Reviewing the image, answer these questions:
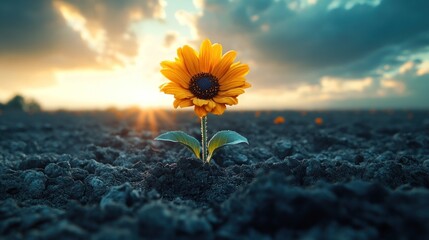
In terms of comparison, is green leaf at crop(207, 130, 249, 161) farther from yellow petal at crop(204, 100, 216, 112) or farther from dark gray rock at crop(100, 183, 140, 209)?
dark gray rock at crop(100, 183, 140, 209)

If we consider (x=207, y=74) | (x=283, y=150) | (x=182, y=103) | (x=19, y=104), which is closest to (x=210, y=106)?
(x=182, y=103)

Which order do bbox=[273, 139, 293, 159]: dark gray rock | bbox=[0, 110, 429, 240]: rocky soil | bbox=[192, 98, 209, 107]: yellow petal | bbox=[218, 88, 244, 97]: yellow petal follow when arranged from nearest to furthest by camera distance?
bbox=[0, 110, 429, 240]: rocky soil < bbox=[192, 98, 209, 107]: yellow petal < bbox=[218, 88, 244, 97]: yellow petal < bbox=[273, 139, 293, 159]: dark gray rock

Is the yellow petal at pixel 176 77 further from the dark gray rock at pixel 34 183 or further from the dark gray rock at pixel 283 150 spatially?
the dark gray rock at pixel 283 150

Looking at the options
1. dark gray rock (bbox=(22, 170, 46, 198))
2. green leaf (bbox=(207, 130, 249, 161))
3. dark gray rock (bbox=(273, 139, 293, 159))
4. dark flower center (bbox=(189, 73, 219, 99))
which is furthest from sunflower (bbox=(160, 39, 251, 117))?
dark gray rock (bbox=(273, 139, 293, 159))

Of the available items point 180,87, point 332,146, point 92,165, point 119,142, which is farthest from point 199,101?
point 332,146

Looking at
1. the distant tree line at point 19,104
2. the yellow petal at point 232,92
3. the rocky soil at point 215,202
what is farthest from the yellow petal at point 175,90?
the distant tree line at point 19,104

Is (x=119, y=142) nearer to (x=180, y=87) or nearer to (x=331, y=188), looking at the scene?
(x=180, y=87)

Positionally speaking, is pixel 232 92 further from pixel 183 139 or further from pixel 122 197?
pixel 122 197
